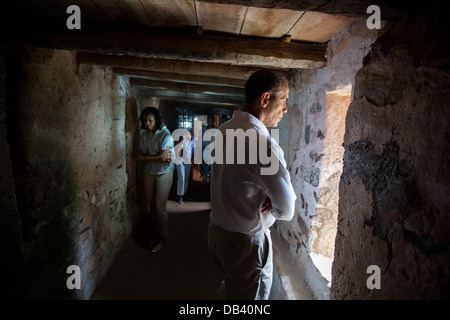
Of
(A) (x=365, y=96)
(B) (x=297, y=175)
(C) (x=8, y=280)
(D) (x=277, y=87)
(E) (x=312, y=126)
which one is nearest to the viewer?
(A) (x=365, y=96)

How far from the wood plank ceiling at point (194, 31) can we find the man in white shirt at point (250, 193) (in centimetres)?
27

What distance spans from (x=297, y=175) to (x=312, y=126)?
56 cm

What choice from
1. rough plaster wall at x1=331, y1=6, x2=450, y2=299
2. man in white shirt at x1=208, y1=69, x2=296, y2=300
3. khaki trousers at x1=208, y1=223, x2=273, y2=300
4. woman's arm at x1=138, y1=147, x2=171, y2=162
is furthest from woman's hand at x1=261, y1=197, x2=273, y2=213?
woman's arm at x1=138, y1=147, x2=171, y2=162

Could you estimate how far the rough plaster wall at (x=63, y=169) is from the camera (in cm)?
132

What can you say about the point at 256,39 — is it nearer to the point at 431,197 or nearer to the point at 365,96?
the point at 365,96

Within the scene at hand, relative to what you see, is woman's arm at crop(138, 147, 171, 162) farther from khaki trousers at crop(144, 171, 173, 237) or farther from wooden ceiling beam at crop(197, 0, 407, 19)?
wooden ceiling beam at crop(197, 0, 407, 19)

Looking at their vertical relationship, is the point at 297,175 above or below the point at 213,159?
below

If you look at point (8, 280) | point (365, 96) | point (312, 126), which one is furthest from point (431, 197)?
point (8, 280)

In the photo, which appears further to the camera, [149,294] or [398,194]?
[149,294]

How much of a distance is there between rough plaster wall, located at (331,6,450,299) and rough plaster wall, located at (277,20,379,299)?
Result: 1.90 feet

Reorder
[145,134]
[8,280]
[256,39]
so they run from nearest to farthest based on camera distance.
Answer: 1. [8,280]
2. [256,39]
3. [145,134]

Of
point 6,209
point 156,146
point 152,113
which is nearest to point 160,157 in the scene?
point 156,146

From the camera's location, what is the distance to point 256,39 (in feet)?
4.65
